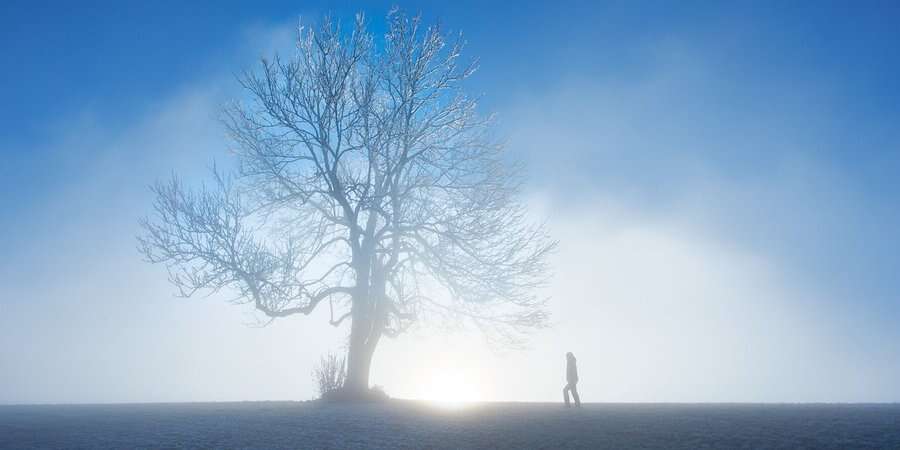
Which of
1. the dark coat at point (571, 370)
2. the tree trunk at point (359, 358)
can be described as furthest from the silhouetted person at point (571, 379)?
the tree trunk at point (359, 358)

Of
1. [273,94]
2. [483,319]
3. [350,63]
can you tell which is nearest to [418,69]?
[350,63]

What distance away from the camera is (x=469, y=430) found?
45.0ft

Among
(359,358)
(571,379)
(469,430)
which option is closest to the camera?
(469,430)

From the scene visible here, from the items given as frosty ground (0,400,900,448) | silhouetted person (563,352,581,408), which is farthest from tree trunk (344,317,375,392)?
silhouetted person (563,352,581,408)

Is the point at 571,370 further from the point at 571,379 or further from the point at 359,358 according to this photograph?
the point at 359,358

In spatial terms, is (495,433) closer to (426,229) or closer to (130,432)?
(130,432)

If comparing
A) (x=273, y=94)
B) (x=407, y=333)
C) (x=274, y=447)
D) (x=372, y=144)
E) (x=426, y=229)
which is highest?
(x=273, y=94)

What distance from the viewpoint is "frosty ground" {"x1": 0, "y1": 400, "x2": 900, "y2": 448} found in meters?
12.2

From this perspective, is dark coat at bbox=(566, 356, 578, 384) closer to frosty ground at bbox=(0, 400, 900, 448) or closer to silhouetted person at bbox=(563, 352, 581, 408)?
silhouetted person at bbox=(563, 352, 581, 408)

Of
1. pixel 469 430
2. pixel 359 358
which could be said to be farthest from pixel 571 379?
pixel 359 358

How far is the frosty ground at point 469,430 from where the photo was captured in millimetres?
12227

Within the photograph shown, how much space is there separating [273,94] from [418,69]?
18.6 feet

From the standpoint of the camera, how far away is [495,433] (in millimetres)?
13305

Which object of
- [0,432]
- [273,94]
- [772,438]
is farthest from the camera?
[273,94]
